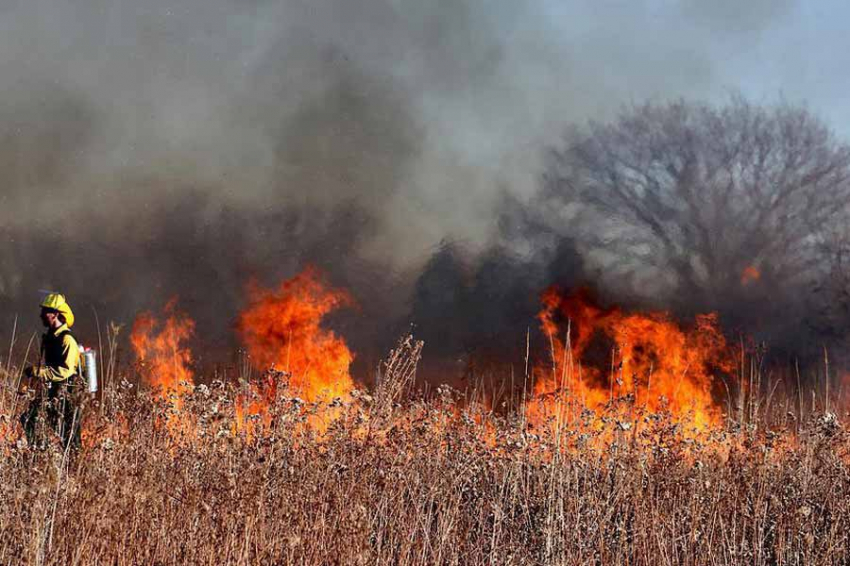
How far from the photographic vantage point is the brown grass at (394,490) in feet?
17.0

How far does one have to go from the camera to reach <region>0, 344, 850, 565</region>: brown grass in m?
5.19

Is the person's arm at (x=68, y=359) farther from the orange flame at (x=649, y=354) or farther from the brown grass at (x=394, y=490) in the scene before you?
the orange flame at (x=649, y=354)

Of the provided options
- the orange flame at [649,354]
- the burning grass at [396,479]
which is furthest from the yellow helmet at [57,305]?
the orange flame at [649,354]

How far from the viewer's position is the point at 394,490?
713cm

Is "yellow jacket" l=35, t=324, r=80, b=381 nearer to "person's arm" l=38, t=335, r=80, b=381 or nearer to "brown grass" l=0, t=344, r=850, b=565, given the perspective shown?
"person's arm" l=38, t=335, r=80, b=381

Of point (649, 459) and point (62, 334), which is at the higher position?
point (62, 334)

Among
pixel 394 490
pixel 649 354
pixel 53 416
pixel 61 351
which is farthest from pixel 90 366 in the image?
pixel 649 354

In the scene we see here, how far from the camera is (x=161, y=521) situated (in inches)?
219

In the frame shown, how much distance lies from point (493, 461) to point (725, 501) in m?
2.42

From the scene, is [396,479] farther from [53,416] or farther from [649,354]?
[649,354]

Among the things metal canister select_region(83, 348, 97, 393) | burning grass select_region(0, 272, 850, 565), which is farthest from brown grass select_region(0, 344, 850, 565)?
metal canister select_region(83, 348, 97, 393)

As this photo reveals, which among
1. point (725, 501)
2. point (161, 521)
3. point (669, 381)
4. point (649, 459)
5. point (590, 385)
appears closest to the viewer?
point (161, 521)

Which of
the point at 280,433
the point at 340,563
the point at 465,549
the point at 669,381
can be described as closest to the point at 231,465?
the point at 280,433

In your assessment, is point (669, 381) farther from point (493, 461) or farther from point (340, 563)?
point (340, 563)
